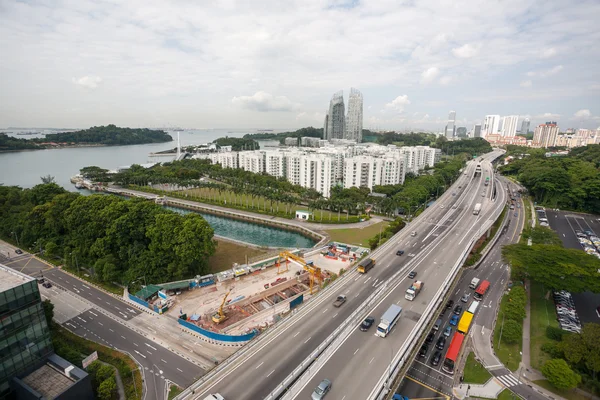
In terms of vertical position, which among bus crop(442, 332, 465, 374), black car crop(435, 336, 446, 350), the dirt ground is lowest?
black car crop(435, 336, 446, 350)

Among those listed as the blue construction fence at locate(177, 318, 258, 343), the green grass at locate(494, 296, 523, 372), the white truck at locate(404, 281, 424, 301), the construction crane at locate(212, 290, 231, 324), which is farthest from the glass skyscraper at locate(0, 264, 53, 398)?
the green grass at locate(494, 296, 523, 372)

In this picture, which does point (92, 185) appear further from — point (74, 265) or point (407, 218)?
point (407, 218)

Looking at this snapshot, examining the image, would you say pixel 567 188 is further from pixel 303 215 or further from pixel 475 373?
pixel 475 373

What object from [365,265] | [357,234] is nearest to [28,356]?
[365,265]

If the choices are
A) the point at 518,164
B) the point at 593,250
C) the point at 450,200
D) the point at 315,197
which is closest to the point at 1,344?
the point at 315,197

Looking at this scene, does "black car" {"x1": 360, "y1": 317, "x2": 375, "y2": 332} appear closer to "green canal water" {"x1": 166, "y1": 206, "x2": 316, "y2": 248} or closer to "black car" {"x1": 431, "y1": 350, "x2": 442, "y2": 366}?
"black car" {"x1": 431, "y1": 350, "x2": 442, "y2": 366}
